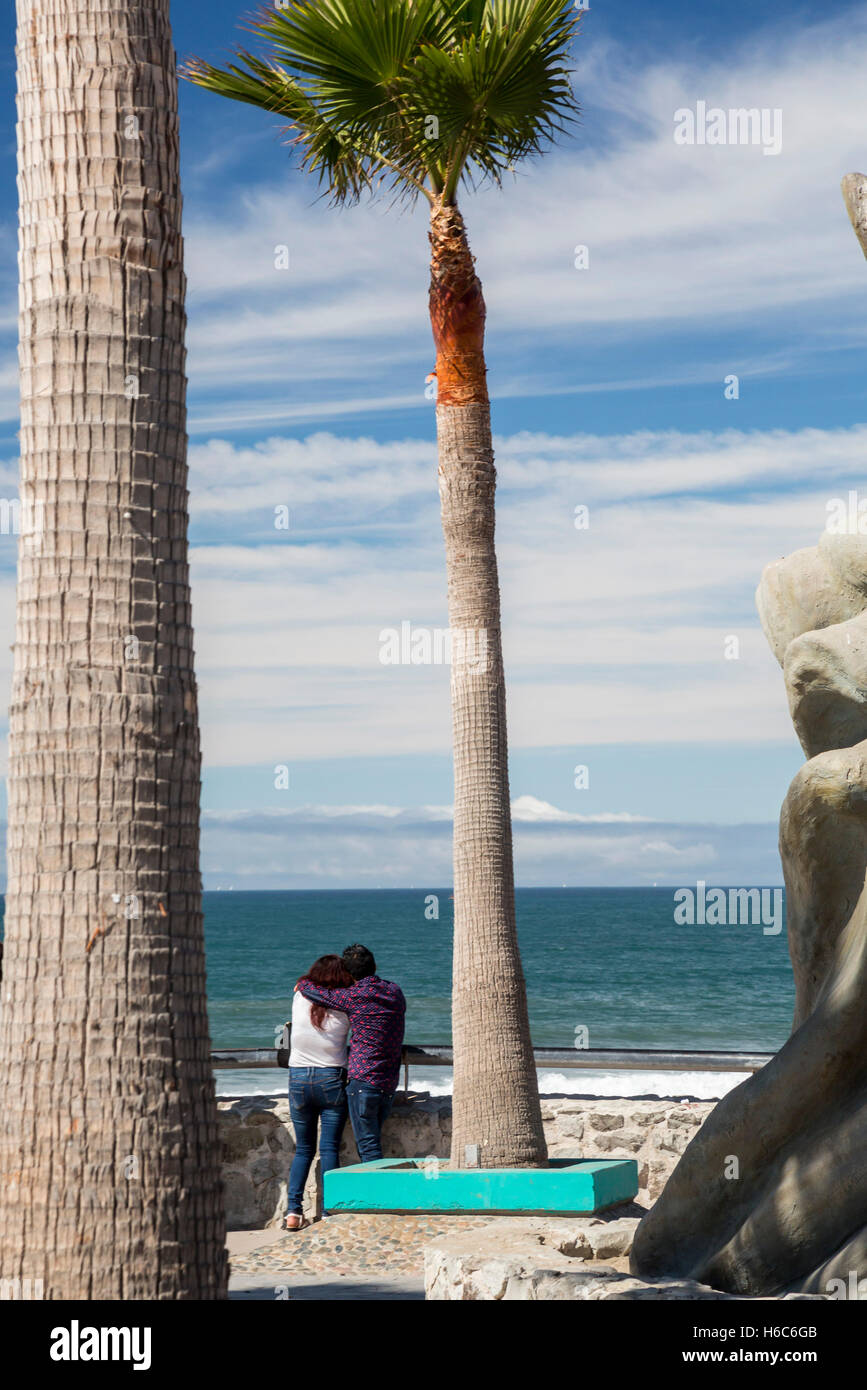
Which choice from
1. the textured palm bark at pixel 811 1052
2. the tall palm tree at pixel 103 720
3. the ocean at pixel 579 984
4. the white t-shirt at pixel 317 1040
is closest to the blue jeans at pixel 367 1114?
the white t-shirt at pixel 317 1040

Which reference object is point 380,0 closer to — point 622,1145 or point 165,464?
point 165,464

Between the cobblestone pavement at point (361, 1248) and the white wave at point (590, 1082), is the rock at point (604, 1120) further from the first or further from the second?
the white wave at point (590, 1082)

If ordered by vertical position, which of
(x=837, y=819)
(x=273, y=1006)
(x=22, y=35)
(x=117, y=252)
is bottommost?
(x=273, y=1006)

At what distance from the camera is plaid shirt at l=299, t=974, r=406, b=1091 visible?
30.7 feet

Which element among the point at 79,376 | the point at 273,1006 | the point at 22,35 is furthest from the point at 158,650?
the point at 273,1006

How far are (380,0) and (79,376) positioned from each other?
6.29 metres

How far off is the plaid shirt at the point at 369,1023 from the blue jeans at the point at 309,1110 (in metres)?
0.16

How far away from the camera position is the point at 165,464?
3.99 metres

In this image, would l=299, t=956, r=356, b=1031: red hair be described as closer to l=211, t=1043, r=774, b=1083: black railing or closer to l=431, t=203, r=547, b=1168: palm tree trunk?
l=431, t=203, r=547, b=1168: palm tree trunk

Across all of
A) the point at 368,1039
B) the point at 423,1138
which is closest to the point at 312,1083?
the point at 368,1039

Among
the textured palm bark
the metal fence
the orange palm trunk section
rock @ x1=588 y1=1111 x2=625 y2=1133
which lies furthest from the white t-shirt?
the orange palm trunk section

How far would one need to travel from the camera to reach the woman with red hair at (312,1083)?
9.30m

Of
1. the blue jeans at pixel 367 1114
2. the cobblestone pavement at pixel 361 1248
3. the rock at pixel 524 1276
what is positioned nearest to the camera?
the rock at pixel 524 1276

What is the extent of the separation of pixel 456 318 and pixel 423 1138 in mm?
5631
